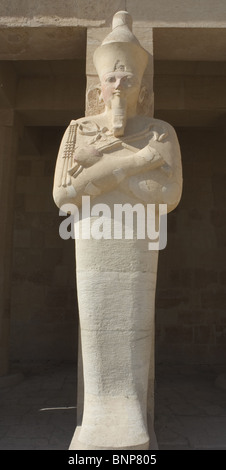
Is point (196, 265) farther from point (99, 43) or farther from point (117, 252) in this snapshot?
point (117, 252)

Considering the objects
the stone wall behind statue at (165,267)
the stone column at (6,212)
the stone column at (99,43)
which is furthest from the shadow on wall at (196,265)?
the stone column at (99,43)

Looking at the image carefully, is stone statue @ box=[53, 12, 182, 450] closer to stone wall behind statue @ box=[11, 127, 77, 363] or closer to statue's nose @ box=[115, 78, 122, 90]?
statue's nose @ box=[115, 78, 122, 90]

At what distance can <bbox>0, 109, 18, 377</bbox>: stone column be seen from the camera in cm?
545

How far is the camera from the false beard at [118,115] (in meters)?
2.54

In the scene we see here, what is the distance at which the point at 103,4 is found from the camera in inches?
132

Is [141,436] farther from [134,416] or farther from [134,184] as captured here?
[134,184]

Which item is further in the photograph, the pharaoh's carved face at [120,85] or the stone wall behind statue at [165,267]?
the stone wall behind statue at [165,267]

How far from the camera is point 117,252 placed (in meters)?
2.41

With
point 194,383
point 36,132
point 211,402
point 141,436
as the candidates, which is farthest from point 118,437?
point 36,132

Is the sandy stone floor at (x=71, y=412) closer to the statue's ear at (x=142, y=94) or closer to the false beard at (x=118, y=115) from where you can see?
the false beard at (x=118, y=115)

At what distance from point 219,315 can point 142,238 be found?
198 inches

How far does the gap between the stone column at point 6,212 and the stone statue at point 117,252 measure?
3.18 meters
